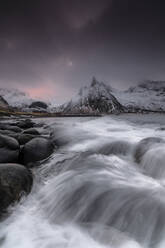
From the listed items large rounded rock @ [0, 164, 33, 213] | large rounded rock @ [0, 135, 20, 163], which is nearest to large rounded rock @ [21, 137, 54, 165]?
large rounded rock @ [0, 135, 20, 163]

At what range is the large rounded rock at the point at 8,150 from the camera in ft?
19.1

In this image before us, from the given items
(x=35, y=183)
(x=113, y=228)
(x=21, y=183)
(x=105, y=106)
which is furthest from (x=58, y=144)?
(x=105, y=106)

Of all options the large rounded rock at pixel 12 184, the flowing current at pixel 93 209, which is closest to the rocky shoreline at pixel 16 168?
the large rounded rock at pixel 12 184

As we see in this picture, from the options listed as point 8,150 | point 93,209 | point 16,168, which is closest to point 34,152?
point 8,150

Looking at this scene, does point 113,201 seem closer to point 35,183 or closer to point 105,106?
point 35,183

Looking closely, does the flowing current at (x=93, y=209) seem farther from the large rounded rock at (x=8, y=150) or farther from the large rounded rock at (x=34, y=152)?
the large rounded rock at (x=8, y=150)

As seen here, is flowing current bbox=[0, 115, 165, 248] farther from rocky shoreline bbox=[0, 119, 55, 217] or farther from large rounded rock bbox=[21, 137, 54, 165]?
large rounded rock bbox=[21, 137, 54, 165]

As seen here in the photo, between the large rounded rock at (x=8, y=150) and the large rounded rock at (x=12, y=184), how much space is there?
1.66 m

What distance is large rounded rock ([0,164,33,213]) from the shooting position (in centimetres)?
370

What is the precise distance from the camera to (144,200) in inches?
144

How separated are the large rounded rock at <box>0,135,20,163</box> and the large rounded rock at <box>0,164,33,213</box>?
166 cm

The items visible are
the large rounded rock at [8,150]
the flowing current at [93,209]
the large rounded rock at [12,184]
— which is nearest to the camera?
the flowing current at [93,209]

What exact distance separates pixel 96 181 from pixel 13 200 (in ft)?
7.12

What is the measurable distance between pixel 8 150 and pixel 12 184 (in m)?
2.44
